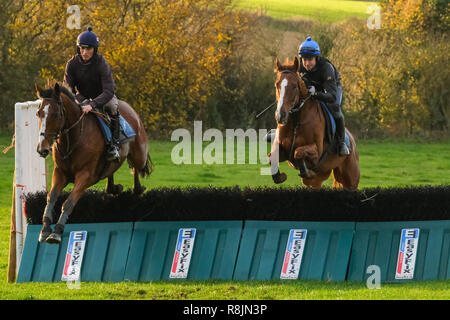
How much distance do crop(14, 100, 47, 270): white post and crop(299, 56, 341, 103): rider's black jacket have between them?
327cm

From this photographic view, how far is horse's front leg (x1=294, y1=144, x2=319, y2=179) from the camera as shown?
9.66m

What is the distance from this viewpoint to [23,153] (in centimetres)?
920

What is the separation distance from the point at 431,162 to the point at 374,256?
13.9 m

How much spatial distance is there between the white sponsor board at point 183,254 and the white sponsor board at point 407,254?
2.22m

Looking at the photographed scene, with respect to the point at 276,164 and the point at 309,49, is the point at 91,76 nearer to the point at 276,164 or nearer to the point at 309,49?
the point at 276,164

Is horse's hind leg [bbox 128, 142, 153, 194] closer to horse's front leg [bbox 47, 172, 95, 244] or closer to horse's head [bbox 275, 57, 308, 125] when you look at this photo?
horse's front leg [bbox 47, 172, 95, 244]

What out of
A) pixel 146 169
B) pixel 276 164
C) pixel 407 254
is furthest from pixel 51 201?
pixel 407 254

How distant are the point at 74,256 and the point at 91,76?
199cm

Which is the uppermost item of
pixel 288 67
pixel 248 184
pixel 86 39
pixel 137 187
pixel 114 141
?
pixel 86 39

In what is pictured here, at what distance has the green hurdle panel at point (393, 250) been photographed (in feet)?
29.1

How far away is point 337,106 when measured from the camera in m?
10.3

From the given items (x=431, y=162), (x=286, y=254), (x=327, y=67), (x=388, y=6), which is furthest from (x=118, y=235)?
(x=388, y=6)

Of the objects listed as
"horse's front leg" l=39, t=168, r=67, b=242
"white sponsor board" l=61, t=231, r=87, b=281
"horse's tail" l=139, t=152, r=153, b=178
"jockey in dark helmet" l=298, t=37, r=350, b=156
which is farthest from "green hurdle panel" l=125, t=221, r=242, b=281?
"jockey in dark helmet" l=298, t=37, r=350, b=156
